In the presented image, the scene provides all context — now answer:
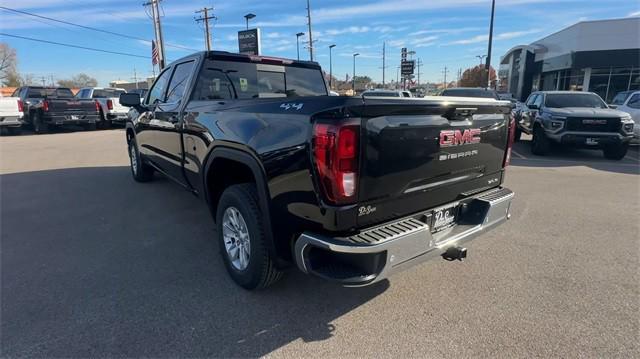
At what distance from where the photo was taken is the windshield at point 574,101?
32.8ft

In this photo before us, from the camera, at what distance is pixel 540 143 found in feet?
31.9

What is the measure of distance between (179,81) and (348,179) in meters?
3.16

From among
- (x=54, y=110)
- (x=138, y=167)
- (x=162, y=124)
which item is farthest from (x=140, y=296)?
(x=54, y=110)

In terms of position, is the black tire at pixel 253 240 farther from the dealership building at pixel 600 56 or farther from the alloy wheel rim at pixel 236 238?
the dealership building at pixel 600 56

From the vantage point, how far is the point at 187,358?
7.50 ft

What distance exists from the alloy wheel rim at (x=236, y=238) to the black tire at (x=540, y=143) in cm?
914

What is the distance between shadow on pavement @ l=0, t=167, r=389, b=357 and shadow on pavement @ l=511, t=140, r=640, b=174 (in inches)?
292

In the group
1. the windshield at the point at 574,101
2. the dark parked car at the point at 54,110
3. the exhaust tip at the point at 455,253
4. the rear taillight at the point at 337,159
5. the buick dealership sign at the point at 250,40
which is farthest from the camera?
the buick dealership sign at the point at 250,40

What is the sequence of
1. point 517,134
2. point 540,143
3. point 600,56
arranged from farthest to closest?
point 600,56 → point 517,134 → point 540,143

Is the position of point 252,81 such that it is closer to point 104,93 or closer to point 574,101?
point 574,101

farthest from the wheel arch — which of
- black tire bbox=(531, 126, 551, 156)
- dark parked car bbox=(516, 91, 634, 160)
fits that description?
black tire bbox=(531, 126, 551, 156)

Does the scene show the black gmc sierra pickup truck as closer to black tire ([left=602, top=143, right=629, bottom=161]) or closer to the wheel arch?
the wheel arch

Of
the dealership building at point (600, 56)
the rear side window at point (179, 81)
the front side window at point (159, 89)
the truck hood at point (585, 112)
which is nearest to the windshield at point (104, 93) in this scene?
the front side window at point (159, 89)

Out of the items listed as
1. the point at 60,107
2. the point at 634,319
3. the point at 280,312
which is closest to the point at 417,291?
the point at 280,312
